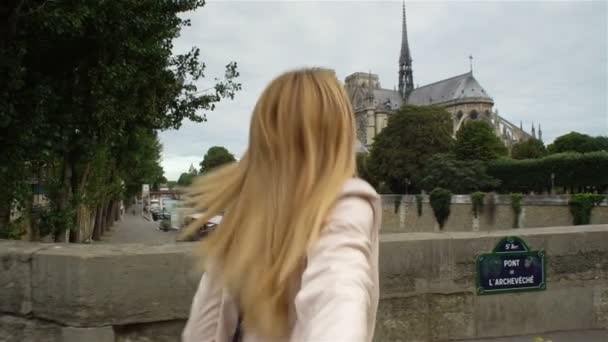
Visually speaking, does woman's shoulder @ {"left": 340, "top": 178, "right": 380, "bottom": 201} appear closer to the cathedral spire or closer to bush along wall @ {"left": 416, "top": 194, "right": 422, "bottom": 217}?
bush along wall @ {"left": 416, "top": 194, "right": 422, "bottom": 217}

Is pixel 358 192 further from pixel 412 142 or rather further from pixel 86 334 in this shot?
pixel 412 142

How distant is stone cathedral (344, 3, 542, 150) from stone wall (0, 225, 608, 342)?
94.0 meters

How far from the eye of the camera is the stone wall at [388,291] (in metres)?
3.06

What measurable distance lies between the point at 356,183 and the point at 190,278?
2.30 meters

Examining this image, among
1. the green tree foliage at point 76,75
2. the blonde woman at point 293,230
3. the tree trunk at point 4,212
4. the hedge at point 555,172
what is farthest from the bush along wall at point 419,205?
the blonde woman at point 293,230

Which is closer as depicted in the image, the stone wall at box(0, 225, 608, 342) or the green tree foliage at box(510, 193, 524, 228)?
the stone wall at box(0, 225, 608, 342)

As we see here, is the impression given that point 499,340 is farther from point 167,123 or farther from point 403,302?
point 167,123

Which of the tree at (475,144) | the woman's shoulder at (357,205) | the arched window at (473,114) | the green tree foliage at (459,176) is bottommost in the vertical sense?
the woman's shoulder at (357,205)

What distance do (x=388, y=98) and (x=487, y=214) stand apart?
275 ft

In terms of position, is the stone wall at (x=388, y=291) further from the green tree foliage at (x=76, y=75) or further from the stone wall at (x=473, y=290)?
→ the green tree foliage at (x=76, y=75)

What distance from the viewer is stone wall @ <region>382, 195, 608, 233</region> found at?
3981cm

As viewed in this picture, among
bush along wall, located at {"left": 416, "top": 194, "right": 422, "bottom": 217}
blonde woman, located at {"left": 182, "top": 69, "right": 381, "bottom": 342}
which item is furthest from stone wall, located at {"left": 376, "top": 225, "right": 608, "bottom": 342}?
bush along wall, located at {"left": 416, "top": 194, "right": 422, "bottom": 217}

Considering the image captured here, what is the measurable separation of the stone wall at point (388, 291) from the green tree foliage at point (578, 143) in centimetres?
8182

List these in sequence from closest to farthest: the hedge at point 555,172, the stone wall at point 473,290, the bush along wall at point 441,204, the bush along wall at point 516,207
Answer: the stone wall at point 473,290 → the bush along wall at point 516,207 → the hedge at point 555,172 → the bush along wall at point 441,204
